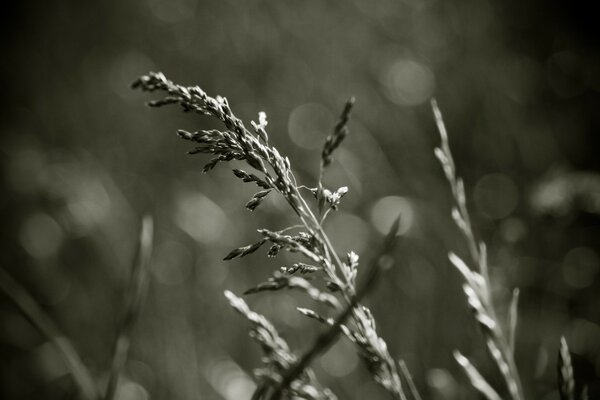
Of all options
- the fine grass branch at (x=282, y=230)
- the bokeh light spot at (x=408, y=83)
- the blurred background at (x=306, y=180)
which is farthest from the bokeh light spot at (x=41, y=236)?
the fine grass branch at (x=282, y=230)

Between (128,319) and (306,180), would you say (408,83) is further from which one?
(128,319)

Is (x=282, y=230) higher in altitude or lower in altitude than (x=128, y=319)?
higher

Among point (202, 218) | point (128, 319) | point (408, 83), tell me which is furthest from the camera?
point (408, 83)

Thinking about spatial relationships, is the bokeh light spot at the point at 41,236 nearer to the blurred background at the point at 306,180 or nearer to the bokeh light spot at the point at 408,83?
the blurred background at the point at 306,180

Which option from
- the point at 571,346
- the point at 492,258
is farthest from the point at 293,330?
the point at 571,346

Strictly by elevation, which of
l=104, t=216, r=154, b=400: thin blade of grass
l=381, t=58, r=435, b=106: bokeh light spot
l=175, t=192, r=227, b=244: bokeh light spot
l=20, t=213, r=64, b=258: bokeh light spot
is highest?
l=381, t=58, r=435, b=106: bokeh light spot

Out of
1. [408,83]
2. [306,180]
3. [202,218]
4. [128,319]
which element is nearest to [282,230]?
[128,319]

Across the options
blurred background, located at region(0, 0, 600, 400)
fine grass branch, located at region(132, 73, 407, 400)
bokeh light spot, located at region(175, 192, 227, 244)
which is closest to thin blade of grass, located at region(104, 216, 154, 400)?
fine grass branch, located at region(132, 73, 407, 400)

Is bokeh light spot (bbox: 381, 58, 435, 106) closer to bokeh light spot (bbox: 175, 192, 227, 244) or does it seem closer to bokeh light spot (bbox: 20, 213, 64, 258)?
bokeh light spot (bbox: 175, 192, 227, 244)
